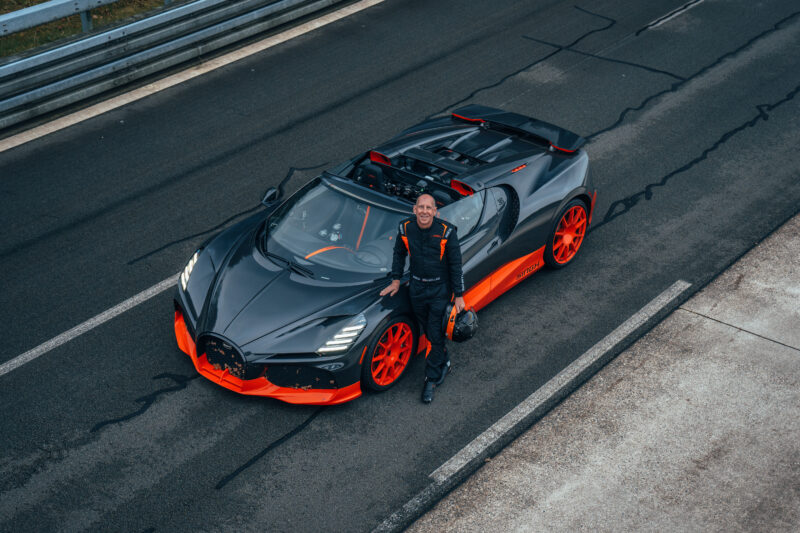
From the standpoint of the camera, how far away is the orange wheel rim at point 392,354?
22.8 feet

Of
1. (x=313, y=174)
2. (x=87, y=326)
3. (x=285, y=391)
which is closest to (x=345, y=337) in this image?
(x=285, y=391)

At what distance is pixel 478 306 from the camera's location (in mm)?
7777

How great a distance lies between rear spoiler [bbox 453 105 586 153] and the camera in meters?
8.73

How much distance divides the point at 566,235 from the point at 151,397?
4.17 m

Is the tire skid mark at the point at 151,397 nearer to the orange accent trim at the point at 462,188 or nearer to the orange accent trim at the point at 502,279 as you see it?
the orange accent trim at the point at 502,279

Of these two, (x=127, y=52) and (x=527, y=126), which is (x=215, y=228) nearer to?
(x=527, y=126)

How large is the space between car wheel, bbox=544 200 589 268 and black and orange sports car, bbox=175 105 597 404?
0.05 ft

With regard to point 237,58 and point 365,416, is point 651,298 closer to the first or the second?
point 365,416

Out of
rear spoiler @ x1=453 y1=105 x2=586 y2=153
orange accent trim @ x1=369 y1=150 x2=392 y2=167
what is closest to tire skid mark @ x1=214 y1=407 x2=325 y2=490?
orange accent trim @ x1=369 y1=150 x2=392 y2=167

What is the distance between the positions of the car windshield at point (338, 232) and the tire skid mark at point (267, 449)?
124 cm

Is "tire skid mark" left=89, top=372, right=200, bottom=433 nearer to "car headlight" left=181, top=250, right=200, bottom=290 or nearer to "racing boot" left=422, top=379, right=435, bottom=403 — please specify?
"car headlight" left=181, top=250, right=200, bottom=290

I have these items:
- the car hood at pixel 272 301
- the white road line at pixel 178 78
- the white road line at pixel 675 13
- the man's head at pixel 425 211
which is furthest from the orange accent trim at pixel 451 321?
the white road line at pixel 675 13

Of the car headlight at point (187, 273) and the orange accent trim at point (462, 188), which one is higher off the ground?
the orange accent trim at point (462, 188)

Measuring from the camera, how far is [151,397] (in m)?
7.02
